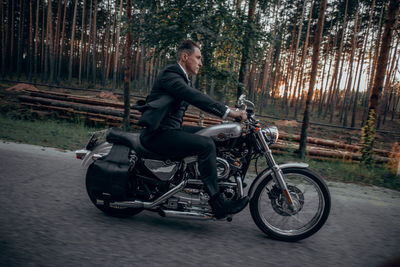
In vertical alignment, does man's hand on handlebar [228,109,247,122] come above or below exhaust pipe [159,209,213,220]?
above

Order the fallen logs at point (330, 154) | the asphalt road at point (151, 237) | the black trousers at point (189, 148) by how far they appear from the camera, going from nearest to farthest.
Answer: the asphalt road at point (151, 237)
the black trousers at point (189, 148)
the fallen logs at point (330, 154)

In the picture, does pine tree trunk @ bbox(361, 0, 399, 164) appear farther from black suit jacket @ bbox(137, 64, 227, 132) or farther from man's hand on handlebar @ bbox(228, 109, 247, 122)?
black suit jacket @ bbox(137, 64, 227, 132)

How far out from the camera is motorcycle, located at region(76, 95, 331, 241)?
2.91 meters

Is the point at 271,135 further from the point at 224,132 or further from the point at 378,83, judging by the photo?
the point at 378,83

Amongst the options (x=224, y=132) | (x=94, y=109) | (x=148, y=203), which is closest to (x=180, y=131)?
(x=224, y=132)

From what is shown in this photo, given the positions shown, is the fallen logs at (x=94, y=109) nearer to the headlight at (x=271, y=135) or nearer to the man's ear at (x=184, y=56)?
the headlight at (x=271, y=135)

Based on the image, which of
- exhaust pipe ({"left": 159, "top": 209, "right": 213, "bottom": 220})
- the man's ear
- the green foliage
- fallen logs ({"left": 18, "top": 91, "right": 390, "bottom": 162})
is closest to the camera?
exhaust pipe ({"left": 159, "top": 209, "right": 213, "bottom": 220})

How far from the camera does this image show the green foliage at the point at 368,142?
839cm

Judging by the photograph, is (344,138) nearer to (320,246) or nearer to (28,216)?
(320,246)

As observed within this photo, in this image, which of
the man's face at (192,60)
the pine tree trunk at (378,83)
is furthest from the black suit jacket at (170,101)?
the pine tree trunk at (378,83)

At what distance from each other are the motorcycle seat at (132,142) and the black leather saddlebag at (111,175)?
0.26 ft

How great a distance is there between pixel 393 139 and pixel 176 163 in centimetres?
2627

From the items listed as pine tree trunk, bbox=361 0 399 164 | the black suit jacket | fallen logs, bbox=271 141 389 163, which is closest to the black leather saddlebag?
the black suit jacket

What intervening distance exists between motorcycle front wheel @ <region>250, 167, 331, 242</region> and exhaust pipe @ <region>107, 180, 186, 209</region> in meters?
0.86
